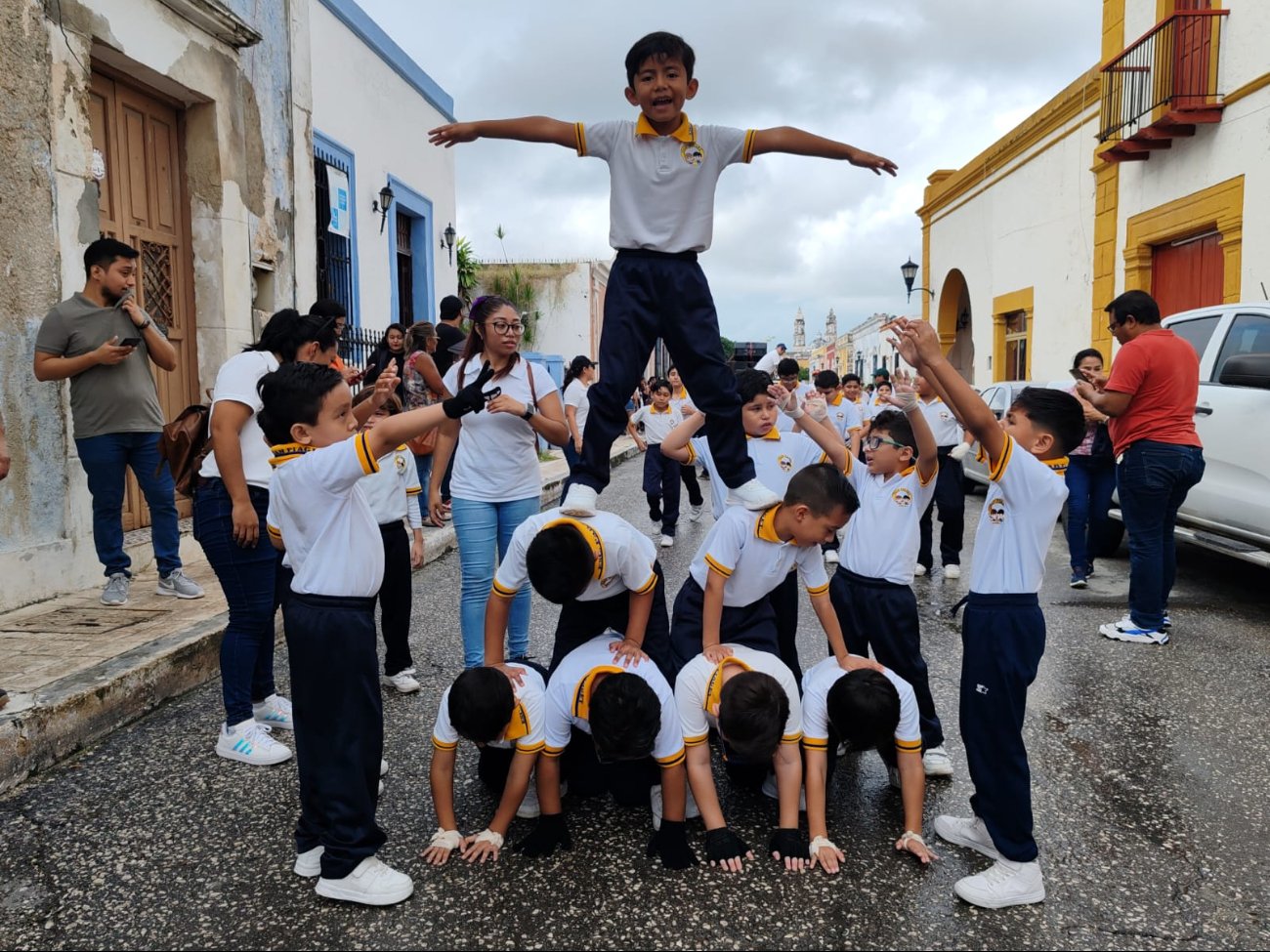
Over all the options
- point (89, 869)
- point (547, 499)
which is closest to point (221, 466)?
point (89, 869)

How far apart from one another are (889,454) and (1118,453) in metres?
2.31

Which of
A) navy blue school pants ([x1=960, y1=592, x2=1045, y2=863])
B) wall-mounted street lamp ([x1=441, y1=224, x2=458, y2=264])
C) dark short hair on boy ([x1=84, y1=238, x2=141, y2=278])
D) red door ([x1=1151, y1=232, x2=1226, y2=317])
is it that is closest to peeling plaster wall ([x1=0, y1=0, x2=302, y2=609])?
dark short hair on boy ([x1=84, y1=238, x2=141, y2=278])

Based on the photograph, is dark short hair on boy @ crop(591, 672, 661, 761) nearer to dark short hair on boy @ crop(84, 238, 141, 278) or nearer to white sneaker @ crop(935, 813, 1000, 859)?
white sneaker @ crop(935, 813, 1000, 859)

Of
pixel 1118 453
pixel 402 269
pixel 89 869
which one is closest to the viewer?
pixel 89 869

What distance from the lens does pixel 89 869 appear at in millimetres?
2840

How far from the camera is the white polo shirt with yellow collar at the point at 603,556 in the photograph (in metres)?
3.16

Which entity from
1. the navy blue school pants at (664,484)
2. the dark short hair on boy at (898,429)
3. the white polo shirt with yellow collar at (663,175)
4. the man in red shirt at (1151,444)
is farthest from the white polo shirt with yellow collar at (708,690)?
the navy blue school pants at (664,484)

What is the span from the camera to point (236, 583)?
366cm

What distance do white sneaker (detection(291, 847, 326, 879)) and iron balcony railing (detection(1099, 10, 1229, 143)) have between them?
529 inches

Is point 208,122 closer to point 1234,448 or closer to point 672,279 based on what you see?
point 672,279

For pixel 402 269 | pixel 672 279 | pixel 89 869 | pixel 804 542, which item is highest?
pixel 402 269

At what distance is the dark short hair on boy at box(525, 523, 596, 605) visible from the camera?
2973 millimetres

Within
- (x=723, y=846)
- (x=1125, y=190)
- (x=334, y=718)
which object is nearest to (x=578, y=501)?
(x=334, y=718)

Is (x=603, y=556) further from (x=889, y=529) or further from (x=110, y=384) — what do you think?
(x=110, y=384)
